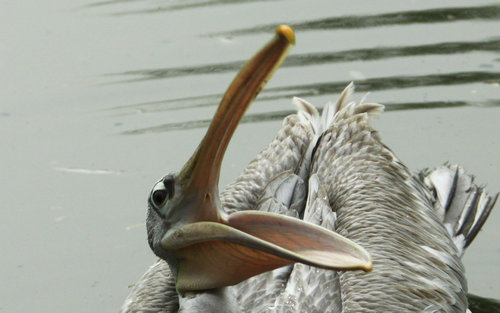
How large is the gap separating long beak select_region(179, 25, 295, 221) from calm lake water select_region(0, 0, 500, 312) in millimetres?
2305

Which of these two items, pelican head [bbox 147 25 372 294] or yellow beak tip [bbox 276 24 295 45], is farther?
pelican head [bbox 147 25 372 294]

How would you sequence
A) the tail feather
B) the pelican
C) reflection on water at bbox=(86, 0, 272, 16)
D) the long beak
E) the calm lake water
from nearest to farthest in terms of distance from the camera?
the long beak → the pelican → the tail feather → the calm lake water → reflection on water at bbox=(86, 0, 272, 16)

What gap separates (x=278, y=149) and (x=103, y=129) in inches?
109

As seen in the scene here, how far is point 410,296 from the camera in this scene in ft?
17.1

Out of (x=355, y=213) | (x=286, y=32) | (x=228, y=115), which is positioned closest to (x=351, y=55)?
(x=355, y=213)

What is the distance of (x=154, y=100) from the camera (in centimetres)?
894

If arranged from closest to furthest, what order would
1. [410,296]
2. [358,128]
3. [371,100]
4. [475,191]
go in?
[410,296] → [358,128] → [475,191] → [371,100]

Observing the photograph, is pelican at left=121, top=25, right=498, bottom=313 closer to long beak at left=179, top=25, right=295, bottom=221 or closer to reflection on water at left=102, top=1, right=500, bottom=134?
long beak at left=179, top=25, right=295, bottom=221

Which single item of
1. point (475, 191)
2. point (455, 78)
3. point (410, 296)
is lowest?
point (410, 296)

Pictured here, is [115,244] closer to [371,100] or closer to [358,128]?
[358,128]

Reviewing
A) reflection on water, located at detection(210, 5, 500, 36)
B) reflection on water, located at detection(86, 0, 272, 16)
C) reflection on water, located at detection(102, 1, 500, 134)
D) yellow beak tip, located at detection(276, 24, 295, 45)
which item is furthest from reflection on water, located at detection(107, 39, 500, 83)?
yellow beak tip, located at detection(276, 24, 295, 45)

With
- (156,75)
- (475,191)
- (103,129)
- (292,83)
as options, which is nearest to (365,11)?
(292,83)

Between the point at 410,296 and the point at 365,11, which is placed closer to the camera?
the point at 410,296

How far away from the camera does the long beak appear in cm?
385
